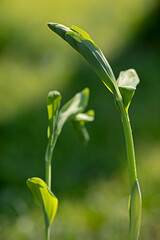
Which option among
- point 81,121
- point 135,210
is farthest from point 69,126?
point 135,210

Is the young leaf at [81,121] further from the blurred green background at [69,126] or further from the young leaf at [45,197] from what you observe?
the blurred green background at [69,126]

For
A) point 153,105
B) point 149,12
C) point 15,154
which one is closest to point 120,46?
point 149,12

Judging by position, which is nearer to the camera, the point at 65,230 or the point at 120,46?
the point at 65,230

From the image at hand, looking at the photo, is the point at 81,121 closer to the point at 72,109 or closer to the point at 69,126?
the point at 72,109

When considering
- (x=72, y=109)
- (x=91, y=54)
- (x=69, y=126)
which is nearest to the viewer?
(x=91, y=54)

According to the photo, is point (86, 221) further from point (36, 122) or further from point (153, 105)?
point (153, 105)
